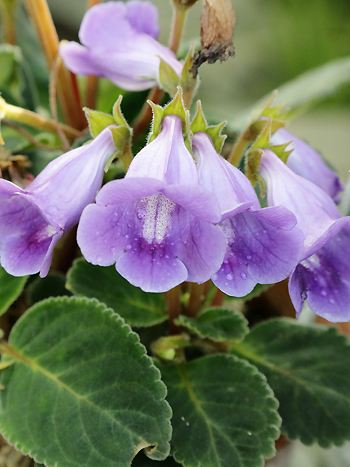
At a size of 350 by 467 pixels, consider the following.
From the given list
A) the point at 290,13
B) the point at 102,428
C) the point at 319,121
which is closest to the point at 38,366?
the point at 102,428

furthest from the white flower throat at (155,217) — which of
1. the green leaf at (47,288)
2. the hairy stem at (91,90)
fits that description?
the hairy stem at (91,90)

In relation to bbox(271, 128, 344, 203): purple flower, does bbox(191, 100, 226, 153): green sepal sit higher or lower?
higher

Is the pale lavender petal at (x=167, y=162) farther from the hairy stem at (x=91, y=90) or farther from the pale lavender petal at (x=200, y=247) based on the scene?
the hairy stem at (x=91, y=90)

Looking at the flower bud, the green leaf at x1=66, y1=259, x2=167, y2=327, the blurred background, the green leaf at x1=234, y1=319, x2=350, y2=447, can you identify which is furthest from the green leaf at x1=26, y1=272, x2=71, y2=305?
the blurred background

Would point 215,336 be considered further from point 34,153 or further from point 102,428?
point 34,153

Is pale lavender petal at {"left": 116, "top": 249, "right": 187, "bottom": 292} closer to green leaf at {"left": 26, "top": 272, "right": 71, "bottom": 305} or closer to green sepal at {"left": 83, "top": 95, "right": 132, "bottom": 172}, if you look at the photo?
green sepal at {"left": 83, "top": 95, "right": 132, "bottom": 172}

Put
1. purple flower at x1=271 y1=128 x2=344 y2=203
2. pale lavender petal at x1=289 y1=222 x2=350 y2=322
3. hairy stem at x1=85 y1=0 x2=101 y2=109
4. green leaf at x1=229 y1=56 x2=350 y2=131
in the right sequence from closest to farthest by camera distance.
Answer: pale lavender petal at x1=289 y1=222 x2=350 y2=322
purple flower at x1=271 y1=128 x2=344 y2=203
hairy stem at x1=85 y1=0 x2=101 y2=109
green leaf at x1=229 y1=56 x2=350 y2=131
